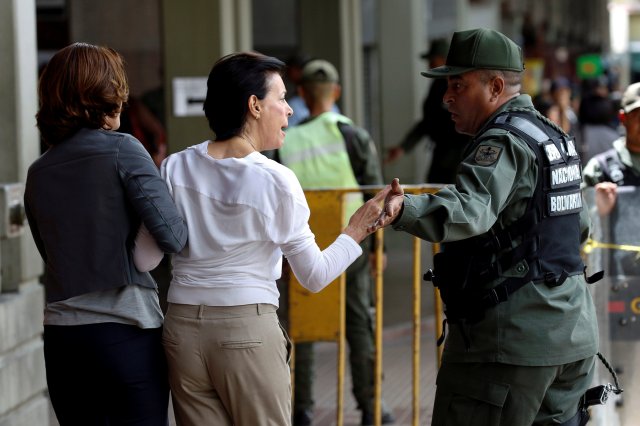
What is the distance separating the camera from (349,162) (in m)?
6.82

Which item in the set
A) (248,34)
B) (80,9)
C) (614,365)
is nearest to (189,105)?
(248,34)

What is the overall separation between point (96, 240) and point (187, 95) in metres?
5.84

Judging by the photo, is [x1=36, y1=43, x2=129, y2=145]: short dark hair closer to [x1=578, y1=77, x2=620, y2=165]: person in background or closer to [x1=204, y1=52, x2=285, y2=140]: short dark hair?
[x1=204, y1=52, x2=285, y2=140]: short dark hair

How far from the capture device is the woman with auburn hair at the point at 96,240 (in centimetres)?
379

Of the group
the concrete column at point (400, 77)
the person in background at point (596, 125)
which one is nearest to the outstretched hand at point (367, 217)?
the person in background at point (596, 125)

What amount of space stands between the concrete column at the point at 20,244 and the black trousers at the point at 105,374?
5.67 ft

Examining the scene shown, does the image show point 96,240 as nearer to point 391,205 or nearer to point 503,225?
point 391,205

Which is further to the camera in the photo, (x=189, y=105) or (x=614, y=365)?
(x=189, y=105)

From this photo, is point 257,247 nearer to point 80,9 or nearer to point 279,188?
point 279,188

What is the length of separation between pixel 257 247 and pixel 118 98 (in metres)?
0.64

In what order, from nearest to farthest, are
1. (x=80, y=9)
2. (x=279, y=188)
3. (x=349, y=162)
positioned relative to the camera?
(x=279, y=188) < (x=349, y=162) < (x=80, y=9)

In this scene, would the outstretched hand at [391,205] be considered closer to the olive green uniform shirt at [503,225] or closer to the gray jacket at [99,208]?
the olive green uniform shirt at [503,225]

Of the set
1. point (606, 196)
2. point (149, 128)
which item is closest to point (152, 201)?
point (606, 196)

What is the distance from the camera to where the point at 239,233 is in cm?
377
